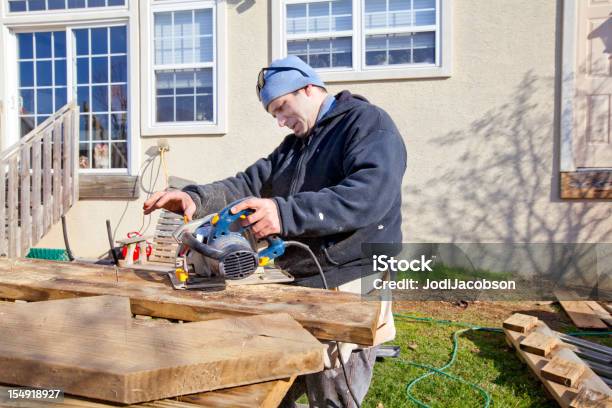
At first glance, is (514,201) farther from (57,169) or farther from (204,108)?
(57,169)

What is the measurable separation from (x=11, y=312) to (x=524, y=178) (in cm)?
552

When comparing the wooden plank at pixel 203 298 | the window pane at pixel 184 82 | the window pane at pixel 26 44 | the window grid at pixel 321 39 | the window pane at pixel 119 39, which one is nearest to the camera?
the wooden plank at pixel 203 298

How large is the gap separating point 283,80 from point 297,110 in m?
0.14

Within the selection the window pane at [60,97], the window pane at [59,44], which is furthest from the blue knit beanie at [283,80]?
the window pane at [59,44]

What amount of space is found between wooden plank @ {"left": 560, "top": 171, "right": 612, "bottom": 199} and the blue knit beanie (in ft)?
15.0

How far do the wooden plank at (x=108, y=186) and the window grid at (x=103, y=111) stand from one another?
0.84 feet

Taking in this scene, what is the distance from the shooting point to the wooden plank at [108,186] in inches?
→ 241

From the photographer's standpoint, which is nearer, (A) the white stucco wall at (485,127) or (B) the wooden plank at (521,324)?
(B) the wooden plank at (521,324)

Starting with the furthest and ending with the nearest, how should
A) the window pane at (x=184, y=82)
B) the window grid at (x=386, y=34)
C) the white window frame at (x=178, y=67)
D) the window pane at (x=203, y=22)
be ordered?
the window pane at (x=184, y=82) < the window pane at (x=203, y=22) < the white window frame at (x=178, y=67) < the window grid at (x=386, y=34)

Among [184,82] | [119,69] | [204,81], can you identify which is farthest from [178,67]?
[119,69]

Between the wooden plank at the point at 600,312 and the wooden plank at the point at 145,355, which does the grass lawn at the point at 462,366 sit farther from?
the wooden plank at the point at 145,355

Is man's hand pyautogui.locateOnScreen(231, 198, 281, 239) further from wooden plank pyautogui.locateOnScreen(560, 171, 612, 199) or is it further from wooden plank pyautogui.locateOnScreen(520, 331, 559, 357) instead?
wooden plank pyautogui.locateOnScreen(560, 171, 612, 199)

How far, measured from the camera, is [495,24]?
540 centimetres

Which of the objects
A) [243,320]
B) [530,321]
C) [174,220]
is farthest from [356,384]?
[174,220]
